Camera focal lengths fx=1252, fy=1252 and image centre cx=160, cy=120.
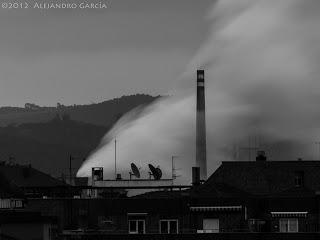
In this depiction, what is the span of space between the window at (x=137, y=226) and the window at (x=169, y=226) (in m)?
1.53

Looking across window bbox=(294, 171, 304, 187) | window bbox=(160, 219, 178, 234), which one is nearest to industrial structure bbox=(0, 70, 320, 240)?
window bbox=(160, 219, 178, 234)

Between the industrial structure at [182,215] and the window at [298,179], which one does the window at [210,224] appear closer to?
the industrial structure at [182,215]

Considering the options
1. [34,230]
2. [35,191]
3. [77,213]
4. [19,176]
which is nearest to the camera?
[34,230]

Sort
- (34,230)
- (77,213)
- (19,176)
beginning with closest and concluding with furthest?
1. (34,230)
2. (77,213)
3. (19,176)

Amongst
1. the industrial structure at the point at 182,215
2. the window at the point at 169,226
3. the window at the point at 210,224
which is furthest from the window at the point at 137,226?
the window at the point at 210,224

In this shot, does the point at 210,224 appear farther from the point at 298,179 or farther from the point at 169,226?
the point at 298,179

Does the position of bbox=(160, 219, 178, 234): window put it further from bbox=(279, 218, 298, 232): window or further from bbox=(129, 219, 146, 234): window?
bbox=(279, 218, 298, 232): window

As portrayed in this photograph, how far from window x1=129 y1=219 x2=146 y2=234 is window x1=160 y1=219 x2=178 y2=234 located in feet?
5.02

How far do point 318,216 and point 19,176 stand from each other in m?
84.7

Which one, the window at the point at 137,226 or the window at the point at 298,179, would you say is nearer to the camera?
the window at the point at 137,226

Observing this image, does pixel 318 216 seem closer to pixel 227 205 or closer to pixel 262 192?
pixel 227 205

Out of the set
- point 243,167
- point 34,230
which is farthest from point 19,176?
point 34,230

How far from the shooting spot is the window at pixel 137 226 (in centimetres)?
10506

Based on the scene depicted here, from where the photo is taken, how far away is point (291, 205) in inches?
4166
